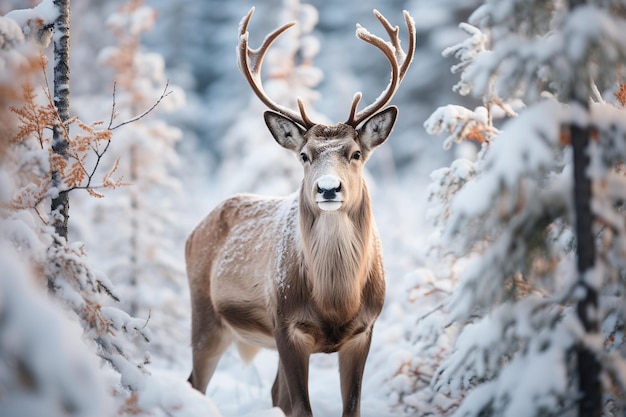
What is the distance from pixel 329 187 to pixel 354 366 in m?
1.54

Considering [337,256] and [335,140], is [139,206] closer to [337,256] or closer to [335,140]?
[335,140]

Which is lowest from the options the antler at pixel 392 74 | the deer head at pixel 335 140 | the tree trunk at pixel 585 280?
the tree trunk at pixel 585 280

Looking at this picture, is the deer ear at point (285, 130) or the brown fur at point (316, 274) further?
the deer ear at point (285, 130)

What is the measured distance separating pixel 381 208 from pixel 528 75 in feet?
59.5

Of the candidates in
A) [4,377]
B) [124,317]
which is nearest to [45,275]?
[124,317]

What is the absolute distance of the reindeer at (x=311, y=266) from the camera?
15.1 feet

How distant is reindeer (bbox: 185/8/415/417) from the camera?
15.1 ft

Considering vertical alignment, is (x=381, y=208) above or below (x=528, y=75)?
above

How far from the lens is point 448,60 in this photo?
2750 cm

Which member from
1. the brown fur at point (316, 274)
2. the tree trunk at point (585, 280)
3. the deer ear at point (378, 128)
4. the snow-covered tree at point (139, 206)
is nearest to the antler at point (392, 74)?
the deer ear at point (378, 128)

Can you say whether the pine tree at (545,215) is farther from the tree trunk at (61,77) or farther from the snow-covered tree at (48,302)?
the tree trunk at (61,77)

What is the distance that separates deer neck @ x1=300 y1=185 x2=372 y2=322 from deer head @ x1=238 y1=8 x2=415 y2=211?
0.11 m

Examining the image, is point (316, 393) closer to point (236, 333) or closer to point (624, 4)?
point (236, 333)

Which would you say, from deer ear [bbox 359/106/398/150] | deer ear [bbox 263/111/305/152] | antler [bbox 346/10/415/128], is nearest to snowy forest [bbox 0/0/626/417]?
antler [bbox 346/10/415/128]
